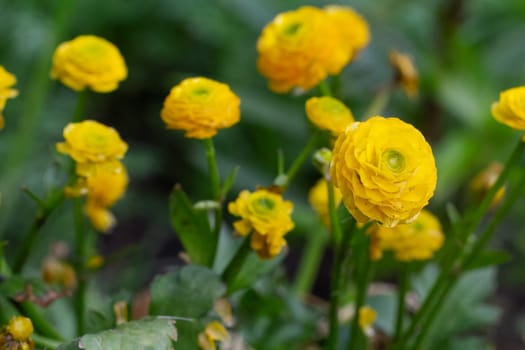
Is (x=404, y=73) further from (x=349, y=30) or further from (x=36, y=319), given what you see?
(x=36, y=319)

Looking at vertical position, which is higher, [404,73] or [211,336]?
[404,73]

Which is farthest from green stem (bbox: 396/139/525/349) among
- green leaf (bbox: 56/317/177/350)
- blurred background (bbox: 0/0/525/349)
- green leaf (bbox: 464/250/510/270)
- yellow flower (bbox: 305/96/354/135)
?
blurred background (bbox: 0/0/525/349)

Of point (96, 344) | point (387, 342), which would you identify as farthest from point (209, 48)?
point (96, 344)

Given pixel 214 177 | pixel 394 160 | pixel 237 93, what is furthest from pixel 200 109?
pixel 237 93

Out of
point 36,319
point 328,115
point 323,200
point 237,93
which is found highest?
point 328,115

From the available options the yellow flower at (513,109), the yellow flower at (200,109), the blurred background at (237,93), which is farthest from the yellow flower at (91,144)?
the blurred background at (237,93)

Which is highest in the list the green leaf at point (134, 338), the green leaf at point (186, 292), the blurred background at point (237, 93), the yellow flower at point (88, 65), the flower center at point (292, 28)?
the flower center at point (292, 28)

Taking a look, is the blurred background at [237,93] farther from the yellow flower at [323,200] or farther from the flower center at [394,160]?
the flower center at [394,160]
